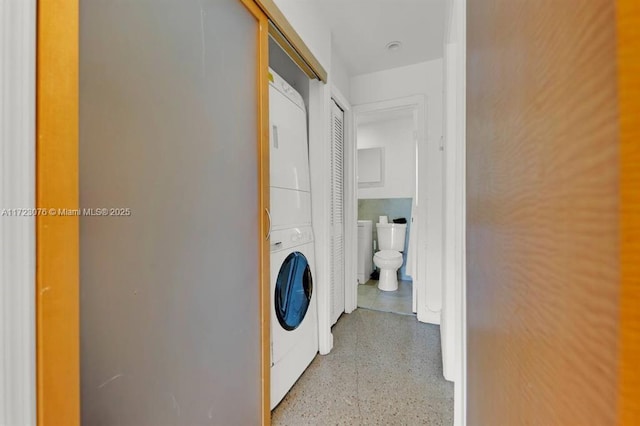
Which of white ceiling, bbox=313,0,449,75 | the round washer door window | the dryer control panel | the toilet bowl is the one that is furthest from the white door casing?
the toilet bowl

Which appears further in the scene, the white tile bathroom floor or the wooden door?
the white tile bathroom floor

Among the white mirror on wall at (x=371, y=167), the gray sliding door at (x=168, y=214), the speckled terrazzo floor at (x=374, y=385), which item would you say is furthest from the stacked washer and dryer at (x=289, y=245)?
the white mirror on wall at (x=371, y=167)

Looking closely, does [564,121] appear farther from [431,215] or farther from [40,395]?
[431,215]

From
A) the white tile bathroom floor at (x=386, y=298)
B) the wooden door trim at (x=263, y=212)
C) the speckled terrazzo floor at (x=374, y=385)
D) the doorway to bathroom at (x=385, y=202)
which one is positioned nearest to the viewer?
the wooden door trim at (x=263, y=212)

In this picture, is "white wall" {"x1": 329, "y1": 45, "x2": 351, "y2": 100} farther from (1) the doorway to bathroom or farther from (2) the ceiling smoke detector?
(1) the doorway to bathroom

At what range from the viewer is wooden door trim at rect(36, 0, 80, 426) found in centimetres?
49

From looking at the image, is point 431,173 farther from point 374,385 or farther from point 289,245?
point 374,385

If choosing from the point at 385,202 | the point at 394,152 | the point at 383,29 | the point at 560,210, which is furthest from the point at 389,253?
the point at 560,210

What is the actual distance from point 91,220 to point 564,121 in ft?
2.85

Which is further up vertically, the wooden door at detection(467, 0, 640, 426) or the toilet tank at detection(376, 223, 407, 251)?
the wooden door at detection(467, 0, 640, 426)

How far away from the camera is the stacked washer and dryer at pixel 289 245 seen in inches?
55.1

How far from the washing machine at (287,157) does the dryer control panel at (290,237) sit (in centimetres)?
3

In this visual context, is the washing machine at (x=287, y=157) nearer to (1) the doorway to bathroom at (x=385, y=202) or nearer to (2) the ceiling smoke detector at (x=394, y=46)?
(2) the ceiling smoke detector at (x=394, y=46)

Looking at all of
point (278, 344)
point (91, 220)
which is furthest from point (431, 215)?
point (91, 220)
